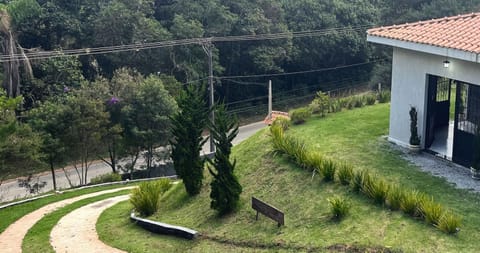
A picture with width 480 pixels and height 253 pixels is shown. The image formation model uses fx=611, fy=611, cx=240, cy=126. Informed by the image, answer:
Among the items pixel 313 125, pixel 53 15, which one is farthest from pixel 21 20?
pixel 313 125

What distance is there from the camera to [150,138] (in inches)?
1167

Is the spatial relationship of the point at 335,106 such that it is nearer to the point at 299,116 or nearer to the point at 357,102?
the point at 357,102

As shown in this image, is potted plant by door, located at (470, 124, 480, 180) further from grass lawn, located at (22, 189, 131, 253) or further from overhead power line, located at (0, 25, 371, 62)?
overhead power line, located at (0, 25, 371, 62)

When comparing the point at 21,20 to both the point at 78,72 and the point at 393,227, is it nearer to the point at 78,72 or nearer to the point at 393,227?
the point at 78,72

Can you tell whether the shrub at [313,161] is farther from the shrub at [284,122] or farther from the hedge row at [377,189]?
the shrub at [284,122]

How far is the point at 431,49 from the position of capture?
49.8ft

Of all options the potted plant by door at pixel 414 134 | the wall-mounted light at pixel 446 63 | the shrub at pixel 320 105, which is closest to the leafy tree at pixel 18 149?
the shrub at pixel 320 105

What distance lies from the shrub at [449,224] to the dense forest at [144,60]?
13.2 meters

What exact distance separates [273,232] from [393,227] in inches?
98.4

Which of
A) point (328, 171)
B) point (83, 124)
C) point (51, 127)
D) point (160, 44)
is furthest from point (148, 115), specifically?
point (328, 171)

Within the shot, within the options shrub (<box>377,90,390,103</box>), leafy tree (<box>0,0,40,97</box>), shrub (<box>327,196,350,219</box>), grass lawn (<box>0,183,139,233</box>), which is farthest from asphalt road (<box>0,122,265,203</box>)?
shrub (<box>327,196,350,219</box>)

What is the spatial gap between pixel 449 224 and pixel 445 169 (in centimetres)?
423

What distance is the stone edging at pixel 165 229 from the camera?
1376 cm

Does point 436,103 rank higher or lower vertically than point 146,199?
higher
